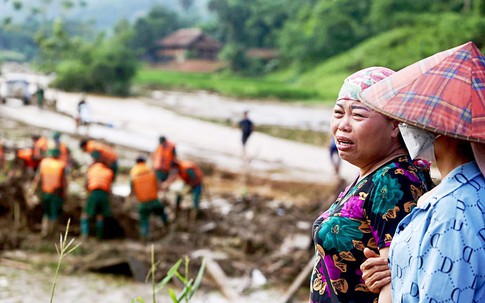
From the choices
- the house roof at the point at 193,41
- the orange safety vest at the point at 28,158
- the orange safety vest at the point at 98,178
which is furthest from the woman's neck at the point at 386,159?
the house roof at the point at 193,41

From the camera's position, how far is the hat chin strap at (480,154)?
1658 millimetres

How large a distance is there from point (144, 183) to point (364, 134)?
7.16m

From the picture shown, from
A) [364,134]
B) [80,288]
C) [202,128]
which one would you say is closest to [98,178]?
[80,288]

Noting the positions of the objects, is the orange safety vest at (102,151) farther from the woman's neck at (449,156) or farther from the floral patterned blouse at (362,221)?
the woman's neck at (449,156)

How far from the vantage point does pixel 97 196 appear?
9.09 meters

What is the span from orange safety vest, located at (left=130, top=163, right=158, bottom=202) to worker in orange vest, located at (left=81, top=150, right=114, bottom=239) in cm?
42

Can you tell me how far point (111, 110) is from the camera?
30.8 metres

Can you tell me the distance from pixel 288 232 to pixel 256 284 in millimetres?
2358

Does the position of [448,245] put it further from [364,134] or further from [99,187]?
[99,187]

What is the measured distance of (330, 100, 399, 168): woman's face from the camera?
2.06 m

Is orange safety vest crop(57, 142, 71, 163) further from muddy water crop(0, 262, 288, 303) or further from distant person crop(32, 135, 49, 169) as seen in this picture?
muddy water crop(0, 262, 288, 303)

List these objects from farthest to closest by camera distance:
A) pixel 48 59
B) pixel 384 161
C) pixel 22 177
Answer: pixel 48 59 → pixel 22 177 → pixel 384 161

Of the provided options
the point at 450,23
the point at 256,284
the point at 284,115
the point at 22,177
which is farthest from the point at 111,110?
the point at 256,284

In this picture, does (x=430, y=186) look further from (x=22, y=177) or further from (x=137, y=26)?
(x=137, y=26)
